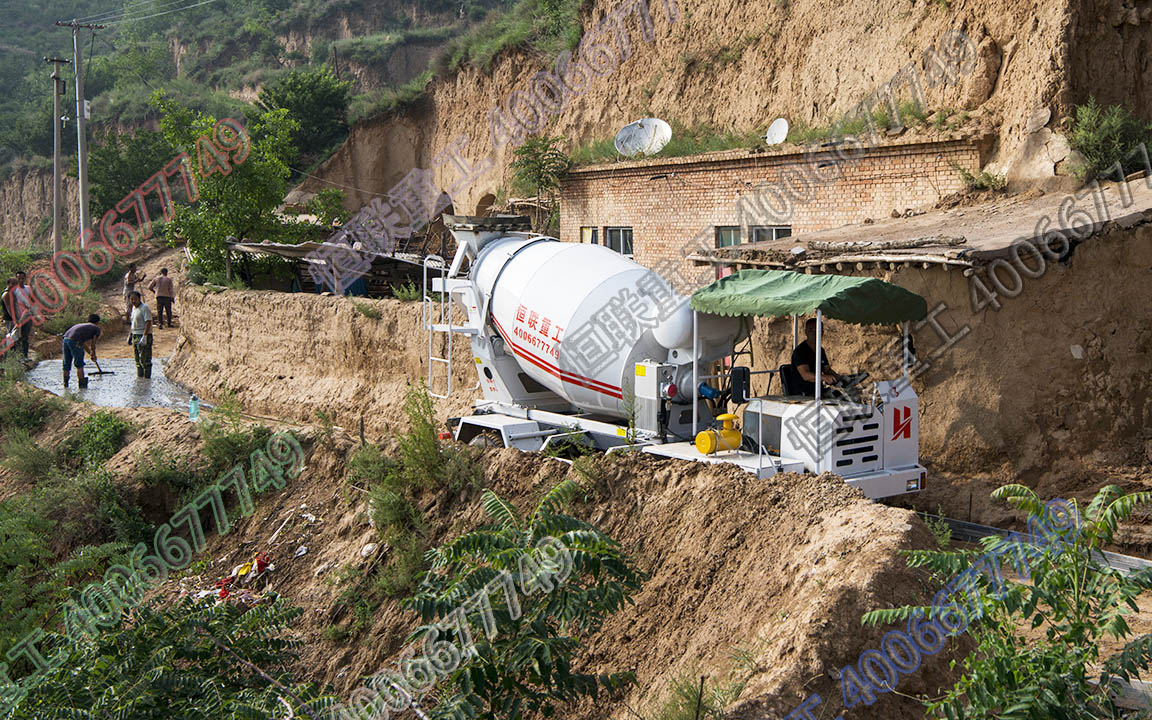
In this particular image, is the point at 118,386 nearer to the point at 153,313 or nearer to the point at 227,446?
the point at 227,446

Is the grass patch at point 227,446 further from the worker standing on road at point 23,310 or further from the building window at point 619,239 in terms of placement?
the worker standing on road at point 23,310

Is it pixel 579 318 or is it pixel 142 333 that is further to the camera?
pixel 142 333

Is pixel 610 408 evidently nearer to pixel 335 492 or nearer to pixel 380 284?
pixel 335 492

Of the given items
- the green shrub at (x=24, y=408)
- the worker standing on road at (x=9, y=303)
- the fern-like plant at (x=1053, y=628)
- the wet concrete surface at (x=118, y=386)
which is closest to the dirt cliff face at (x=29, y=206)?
the worker standing on road at (x=9, y=303)

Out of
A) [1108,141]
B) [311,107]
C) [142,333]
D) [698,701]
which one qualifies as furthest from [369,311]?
[311,107]

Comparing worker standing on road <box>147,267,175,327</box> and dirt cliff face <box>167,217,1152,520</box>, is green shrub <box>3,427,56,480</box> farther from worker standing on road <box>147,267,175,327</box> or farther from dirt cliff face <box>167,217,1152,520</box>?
worker standing on road <box>147,267,175,327</box>

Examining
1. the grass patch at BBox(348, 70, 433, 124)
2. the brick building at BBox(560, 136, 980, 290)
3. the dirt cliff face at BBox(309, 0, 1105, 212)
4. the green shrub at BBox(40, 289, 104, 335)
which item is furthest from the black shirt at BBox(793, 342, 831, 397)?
the grass patch at BBox(348, 70, 433, 124)
